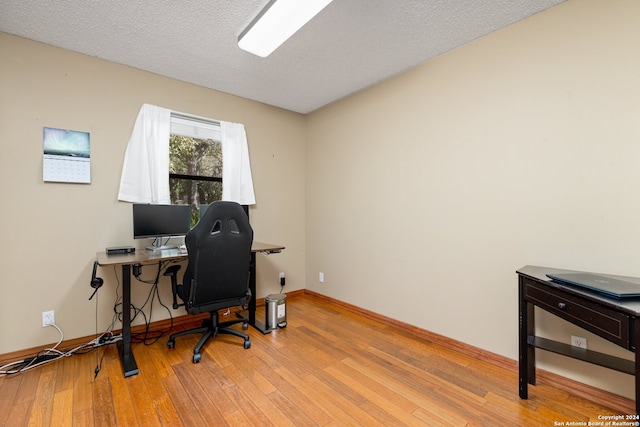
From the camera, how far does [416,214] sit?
9.16 feet

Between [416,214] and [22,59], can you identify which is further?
[416,214]

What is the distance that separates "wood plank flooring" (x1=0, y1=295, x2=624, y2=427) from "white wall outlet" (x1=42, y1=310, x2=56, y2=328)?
34 cm

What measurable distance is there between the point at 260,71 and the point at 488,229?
2576mm

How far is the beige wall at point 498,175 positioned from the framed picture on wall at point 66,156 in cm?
264

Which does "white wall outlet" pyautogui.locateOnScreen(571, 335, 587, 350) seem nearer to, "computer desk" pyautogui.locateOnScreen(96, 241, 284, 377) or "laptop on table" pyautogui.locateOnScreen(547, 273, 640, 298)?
"laptop on table" pyautogui.locateOnScreen(547, 273, 640, 298)

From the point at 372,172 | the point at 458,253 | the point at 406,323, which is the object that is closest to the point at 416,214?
the point at 458,253

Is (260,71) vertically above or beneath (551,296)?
above

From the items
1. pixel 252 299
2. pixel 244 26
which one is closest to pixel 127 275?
pixel 252 299

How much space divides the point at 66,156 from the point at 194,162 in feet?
3.57

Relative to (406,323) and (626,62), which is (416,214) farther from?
(626,62)

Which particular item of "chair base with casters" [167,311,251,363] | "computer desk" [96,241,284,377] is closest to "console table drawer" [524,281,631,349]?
"chair base with casters" [167,311,251,363]

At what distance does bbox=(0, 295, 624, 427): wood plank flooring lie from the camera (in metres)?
1.64

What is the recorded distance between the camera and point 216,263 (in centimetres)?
225

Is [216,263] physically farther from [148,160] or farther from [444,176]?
[444,176]
